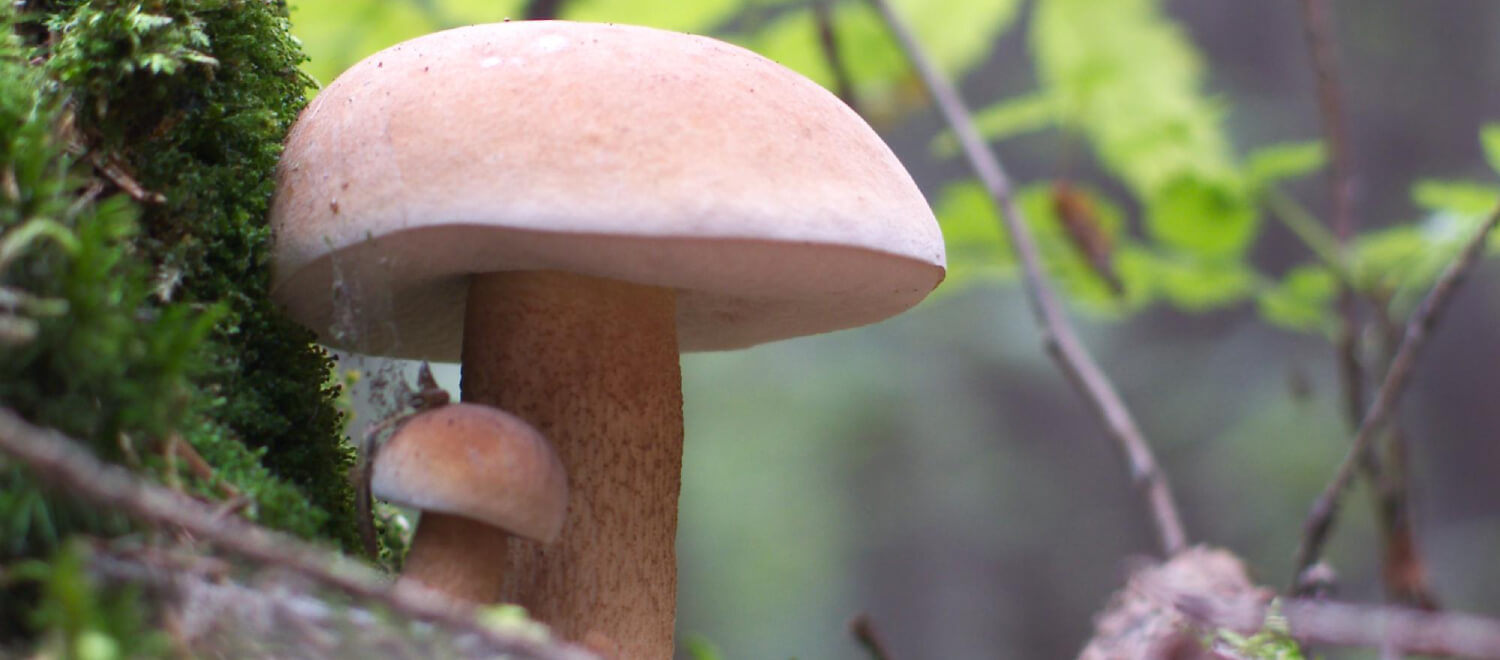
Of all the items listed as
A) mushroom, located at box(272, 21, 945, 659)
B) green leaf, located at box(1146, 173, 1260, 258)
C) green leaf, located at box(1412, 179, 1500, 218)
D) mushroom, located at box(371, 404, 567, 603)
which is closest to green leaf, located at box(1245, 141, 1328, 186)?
green leaf, located at box(1146, 173, 1260, 258)

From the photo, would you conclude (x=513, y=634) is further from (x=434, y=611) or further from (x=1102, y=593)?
(x=1102, y=593)

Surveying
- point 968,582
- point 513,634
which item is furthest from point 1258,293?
point 968,582

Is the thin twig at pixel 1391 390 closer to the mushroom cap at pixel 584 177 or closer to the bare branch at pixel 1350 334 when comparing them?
the bare branch at pixel 1350 334

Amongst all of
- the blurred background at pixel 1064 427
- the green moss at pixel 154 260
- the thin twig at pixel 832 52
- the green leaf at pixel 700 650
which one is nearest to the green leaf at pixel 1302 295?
the thin twig at pixel 832 52

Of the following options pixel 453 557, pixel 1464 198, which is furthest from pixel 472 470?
pixel 1464 198

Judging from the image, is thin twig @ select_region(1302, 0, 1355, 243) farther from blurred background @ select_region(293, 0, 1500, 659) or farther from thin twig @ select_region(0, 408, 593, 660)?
thin twig @ select_region(0, 408, 593, 660)

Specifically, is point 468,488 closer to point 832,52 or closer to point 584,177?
point 584,177
